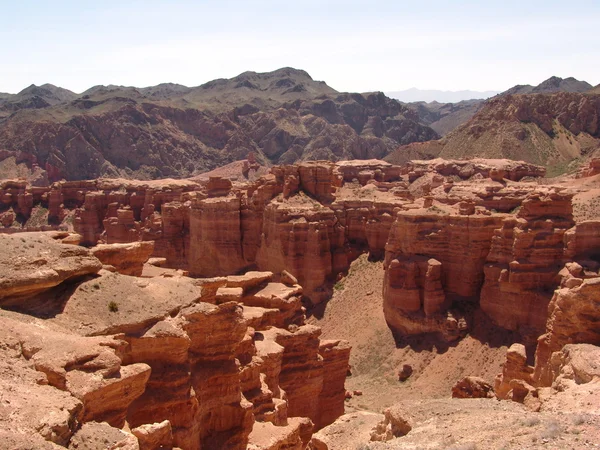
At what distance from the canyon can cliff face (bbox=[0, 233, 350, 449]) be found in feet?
0.16

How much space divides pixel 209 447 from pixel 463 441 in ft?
31.8

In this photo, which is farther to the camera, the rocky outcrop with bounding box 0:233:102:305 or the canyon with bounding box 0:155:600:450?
the rocky outcrop with bounding box 0:233:102:305

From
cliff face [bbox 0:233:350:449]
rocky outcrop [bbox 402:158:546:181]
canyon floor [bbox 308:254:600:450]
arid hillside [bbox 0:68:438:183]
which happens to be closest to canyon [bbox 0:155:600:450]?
cliff face [bbox 0:233:350:449]

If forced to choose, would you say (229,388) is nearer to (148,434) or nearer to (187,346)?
(187,346)

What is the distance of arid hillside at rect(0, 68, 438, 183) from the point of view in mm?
124938

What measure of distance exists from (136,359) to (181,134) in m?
129

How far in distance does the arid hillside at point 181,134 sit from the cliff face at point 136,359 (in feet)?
336

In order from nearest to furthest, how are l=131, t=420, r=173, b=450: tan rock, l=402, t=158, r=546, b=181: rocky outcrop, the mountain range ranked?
1. l=131, t=420, r=173, b=450: tan rock
2. l=402, t=158, r=546, b=181: rocky outcrop
3. the mountain range

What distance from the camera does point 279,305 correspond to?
3038cm

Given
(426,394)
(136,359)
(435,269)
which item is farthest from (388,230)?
(136,359)

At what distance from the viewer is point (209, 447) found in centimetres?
1975

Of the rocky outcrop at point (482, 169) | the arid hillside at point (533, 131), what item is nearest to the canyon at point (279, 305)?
the rocky outcrop at point (482, 169)

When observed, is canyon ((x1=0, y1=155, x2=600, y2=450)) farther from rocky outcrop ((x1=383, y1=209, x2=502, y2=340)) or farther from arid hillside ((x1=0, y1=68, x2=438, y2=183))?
arid hillside ((x1=0, y1=68, x2=438, y2=183))

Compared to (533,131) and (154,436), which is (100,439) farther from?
(533,131)
